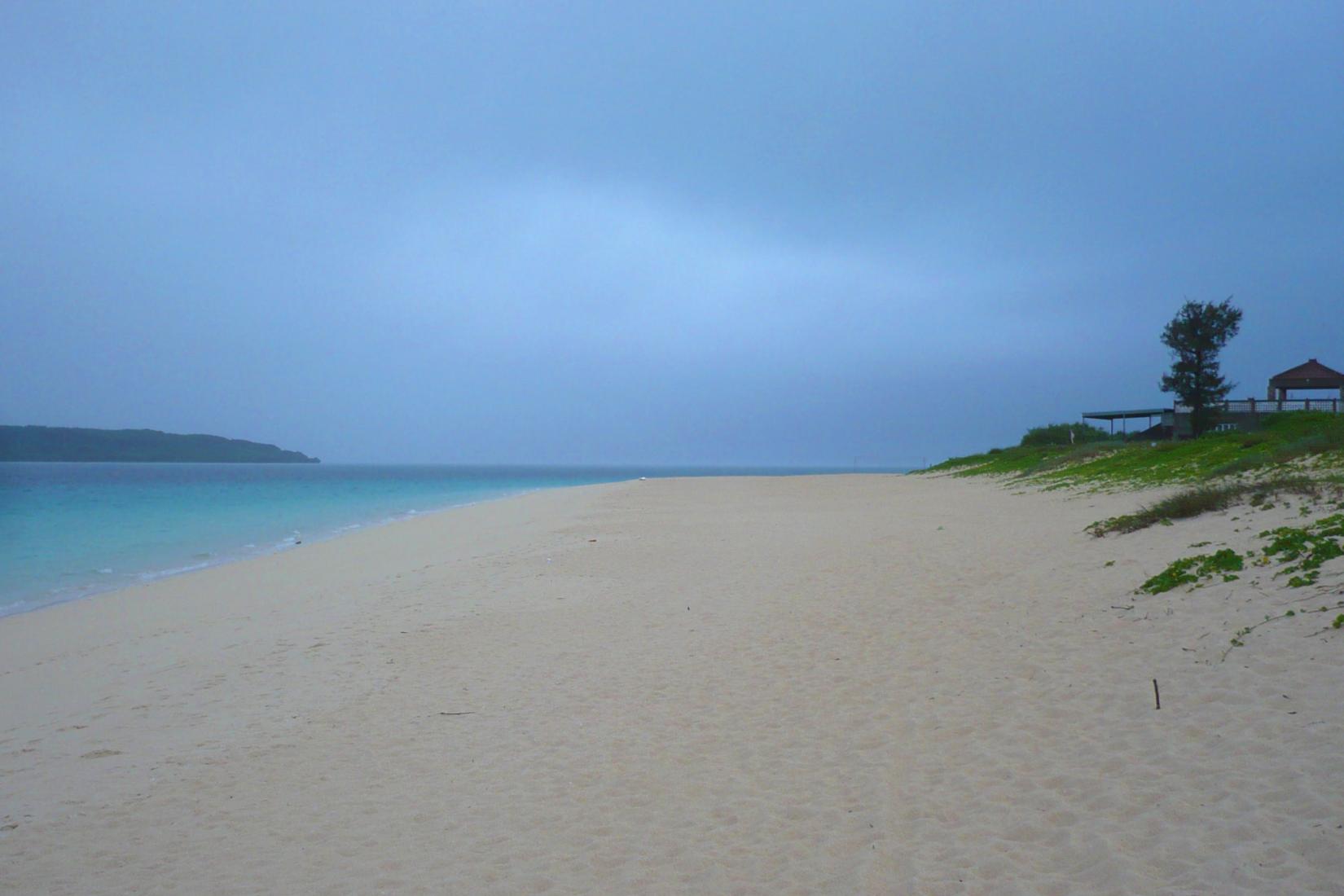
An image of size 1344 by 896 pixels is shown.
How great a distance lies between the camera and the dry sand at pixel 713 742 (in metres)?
4.09

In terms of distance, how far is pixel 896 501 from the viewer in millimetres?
28156

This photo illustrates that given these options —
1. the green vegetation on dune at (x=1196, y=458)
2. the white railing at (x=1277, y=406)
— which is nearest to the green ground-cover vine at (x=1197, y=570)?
the green vegetation on dune at (x=1196, y=458)

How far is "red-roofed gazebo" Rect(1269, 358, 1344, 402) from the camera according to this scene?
36.5 m

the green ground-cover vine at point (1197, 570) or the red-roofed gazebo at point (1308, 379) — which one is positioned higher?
the red-roofed gazebo at point (1308, 379)

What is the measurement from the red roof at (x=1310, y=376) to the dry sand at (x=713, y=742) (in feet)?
118

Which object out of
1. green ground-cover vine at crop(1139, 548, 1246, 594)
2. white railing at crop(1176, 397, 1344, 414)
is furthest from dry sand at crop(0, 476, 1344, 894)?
white railing at crop(1176, 397, 1344, 414)

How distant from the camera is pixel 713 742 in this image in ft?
19.6

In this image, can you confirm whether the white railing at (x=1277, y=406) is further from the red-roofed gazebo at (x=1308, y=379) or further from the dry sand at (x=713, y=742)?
the dry sand at (x=713, y=742)

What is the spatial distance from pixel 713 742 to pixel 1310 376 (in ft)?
148

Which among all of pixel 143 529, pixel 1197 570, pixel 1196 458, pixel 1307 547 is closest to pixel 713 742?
pixel 1197 570

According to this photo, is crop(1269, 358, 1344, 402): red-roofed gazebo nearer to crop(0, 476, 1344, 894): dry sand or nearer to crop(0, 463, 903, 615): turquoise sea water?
crop(0, 476, 1344, 894): dry sand

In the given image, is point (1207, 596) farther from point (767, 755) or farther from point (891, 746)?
point (767, 755)

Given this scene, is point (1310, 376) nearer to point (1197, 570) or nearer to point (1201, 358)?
point (1201, 358)

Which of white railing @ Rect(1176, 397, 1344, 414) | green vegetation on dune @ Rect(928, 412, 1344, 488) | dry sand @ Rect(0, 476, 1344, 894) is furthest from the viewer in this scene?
white railing @ Rect(1176, 397, 1344, 414)
